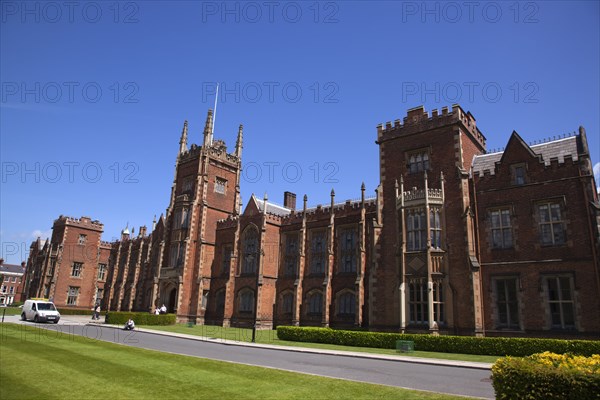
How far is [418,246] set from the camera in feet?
91.2

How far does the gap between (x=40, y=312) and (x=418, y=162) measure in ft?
108

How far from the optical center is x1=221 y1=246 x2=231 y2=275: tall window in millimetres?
44500

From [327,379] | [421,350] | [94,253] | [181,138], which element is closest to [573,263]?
[421,350]

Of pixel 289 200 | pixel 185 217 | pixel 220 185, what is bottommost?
pixel 185 217

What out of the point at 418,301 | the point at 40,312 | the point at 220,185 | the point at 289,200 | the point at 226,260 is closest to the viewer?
the point at 418,301

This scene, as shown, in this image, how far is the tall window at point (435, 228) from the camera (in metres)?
27.2

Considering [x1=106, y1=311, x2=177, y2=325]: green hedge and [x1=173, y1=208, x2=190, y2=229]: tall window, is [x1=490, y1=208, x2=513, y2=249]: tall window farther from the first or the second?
[x1=173, y1=208, x2=190, y2=229]: tall window

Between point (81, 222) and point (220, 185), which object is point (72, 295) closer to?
point (81, 222)

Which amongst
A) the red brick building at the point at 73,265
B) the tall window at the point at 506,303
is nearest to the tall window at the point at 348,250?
the tall window at the point at 506,303

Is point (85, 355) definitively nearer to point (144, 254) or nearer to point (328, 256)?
point (328, 256)

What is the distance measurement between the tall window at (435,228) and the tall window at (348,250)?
9346 mm

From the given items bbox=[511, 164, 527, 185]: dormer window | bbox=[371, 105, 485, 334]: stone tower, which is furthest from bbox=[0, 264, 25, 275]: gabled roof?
bbox=[511, 164, 527, 185]: dormer window

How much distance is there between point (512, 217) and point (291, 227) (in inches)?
844

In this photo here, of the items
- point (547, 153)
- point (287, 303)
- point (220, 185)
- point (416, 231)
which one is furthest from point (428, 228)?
point (220, 185)
